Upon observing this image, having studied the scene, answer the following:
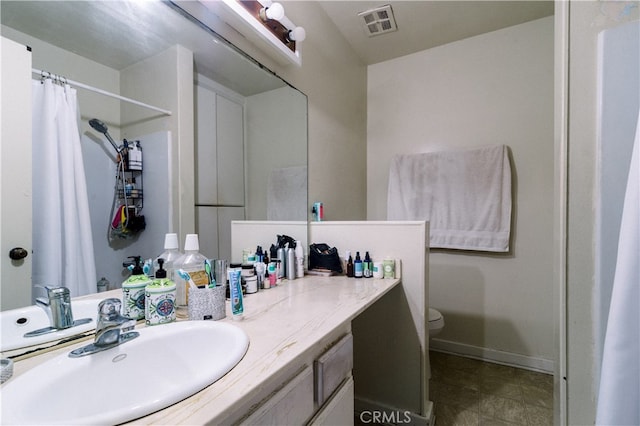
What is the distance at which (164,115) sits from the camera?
88 cm

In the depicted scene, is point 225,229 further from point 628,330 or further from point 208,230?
point 628,330

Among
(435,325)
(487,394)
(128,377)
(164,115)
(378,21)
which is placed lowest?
(487,394)

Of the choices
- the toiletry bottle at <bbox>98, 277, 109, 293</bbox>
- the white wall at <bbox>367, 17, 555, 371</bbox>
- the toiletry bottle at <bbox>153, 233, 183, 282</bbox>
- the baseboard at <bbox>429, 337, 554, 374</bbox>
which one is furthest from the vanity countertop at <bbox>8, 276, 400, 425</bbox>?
the baseboard at <bbox>429, 337, 554, 374</bbox>

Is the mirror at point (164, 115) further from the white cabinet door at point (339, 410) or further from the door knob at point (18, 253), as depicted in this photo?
the white cabinet door at point (339, 410)

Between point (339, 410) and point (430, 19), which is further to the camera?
point (430, 19)

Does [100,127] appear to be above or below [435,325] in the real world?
above

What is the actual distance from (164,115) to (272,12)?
704 mm

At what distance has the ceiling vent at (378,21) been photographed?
1772 mm

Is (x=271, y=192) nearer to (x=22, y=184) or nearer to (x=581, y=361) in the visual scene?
(x=22, y=184)

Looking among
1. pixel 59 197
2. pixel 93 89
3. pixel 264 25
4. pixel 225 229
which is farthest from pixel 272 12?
pixel 59 197

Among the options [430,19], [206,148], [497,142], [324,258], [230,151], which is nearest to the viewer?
[206,148]

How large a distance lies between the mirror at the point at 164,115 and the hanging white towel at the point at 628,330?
1110 mm

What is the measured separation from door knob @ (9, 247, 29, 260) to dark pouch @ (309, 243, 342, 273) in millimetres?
1079

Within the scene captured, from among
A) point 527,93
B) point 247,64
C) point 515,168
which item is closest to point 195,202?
point 247,64
